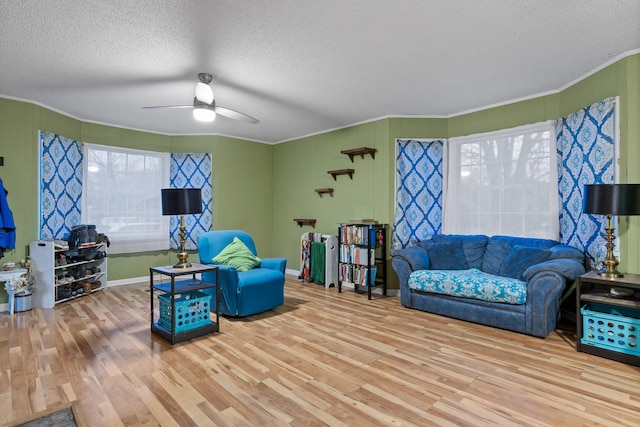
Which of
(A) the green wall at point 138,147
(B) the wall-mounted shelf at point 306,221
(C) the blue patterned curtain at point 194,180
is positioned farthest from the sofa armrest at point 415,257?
(C) the blue patterned curtain at point 194,180

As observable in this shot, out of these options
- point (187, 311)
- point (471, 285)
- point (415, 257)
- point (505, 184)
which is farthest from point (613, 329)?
point (187, 311)

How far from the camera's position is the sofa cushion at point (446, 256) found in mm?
4180

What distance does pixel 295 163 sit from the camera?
6.44 m

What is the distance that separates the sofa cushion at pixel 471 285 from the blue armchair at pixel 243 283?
1.62 metres

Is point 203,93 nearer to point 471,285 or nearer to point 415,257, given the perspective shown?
point 415,257

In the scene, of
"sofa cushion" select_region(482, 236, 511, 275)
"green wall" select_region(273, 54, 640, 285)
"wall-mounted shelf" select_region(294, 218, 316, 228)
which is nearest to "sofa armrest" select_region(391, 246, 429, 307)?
"sofa cushion" select_region(482, 236, 511, 275)

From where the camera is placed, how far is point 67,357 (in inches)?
107

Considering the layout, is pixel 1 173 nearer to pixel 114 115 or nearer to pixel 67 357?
pixel 114 115

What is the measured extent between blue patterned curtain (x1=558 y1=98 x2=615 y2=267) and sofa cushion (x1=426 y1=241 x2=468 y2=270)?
1096 mm

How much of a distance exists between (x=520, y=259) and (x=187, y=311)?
137 inches

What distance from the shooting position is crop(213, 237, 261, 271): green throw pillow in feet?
13.1

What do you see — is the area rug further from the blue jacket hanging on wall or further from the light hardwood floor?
the blue jacket hanging on wall

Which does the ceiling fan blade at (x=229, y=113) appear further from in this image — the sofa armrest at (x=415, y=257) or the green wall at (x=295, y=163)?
the sofa armrest at (x=415, y=257)

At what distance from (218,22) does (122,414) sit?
2.66 meters
